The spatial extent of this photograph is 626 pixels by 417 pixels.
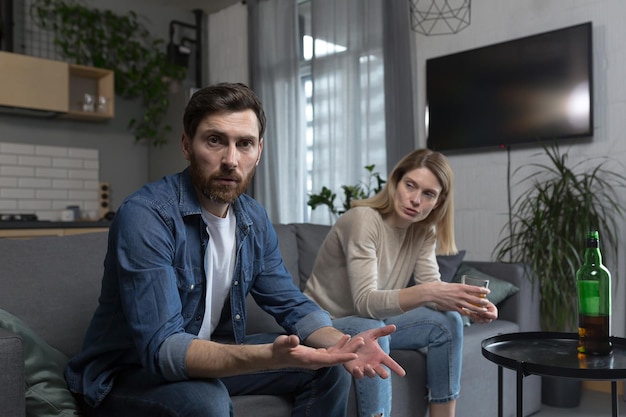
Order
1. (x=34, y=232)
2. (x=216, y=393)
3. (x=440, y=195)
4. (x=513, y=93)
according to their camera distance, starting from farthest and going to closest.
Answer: (x=34, y=232)
(x=513, y=93)
(x=440, y=195)
(x=216, y=393)

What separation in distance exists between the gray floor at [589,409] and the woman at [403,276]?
912 millimetres

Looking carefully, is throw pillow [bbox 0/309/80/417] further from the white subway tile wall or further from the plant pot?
the white subway tile wall

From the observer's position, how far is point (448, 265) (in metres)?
2.77

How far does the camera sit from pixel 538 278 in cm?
278

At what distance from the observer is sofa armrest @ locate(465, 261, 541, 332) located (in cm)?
265

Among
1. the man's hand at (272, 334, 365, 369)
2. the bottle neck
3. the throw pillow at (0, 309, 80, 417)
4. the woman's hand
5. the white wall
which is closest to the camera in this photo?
the man's hand at (272, 334, 365, 369)

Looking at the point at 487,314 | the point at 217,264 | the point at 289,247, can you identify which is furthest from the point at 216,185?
the point at 289,247

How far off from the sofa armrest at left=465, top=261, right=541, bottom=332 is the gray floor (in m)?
0.37

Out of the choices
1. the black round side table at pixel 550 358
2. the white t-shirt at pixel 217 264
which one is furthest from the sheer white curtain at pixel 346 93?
the white t-shirt at pixel 217 264

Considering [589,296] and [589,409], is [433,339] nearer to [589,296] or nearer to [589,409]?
[589,296]

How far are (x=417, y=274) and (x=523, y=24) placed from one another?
191cm

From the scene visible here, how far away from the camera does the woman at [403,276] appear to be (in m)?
1.91

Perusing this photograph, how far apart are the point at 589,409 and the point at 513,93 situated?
1744mm

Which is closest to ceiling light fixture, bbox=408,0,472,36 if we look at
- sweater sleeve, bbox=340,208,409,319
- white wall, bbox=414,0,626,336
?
white wall, bbox=414,0,626,336
